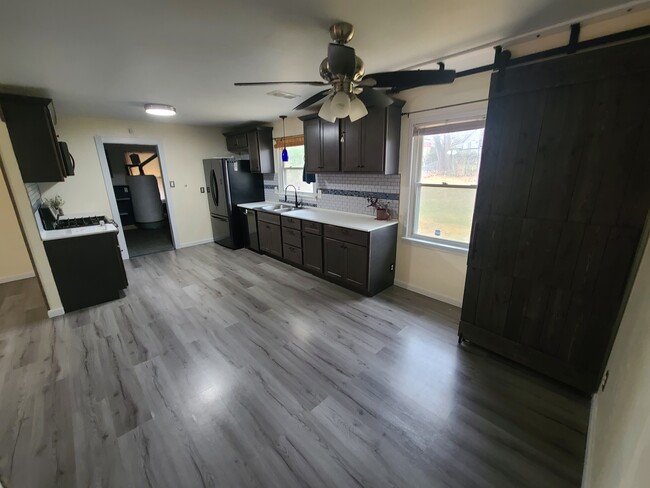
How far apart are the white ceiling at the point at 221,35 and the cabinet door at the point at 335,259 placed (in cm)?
191

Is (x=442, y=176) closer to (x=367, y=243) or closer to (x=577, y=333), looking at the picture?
(x=367, y=243)

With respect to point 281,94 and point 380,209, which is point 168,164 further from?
point 380,209

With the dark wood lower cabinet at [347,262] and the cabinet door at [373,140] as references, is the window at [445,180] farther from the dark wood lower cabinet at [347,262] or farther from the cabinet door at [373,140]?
the dark wood lower cabinet at [347,262]

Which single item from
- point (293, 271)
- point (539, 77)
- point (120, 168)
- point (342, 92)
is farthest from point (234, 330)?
point (120, 168)

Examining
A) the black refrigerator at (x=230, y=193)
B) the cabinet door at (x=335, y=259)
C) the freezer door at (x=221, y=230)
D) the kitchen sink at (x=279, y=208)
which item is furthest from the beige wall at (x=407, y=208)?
the freezer door at (x=221, y=230)

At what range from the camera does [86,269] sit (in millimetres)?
3096

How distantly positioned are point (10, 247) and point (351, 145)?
5.00 m

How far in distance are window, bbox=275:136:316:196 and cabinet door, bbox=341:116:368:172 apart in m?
1.21

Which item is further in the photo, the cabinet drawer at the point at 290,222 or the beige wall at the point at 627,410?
the cabinet drawer at the point at 290,222

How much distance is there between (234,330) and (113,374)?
969 millimetres

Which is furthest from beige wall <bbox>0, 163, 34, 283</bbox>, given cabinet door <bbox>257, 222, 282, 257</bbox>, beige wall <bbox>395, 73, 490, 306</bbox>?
beige wall <bbox>395, 73, 490, 306</bbox>

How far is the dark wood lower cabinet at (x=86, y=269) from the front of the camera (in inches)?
116

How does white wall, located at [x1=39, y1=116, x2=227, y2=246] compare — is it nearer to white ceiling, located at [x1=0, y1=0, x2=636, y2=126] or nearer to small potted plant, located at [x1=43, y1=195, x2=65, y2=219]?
small potted plant, located at [x1=43, y1=195, x2=65, y2=219]

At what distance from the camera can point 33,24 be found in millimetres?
1515
